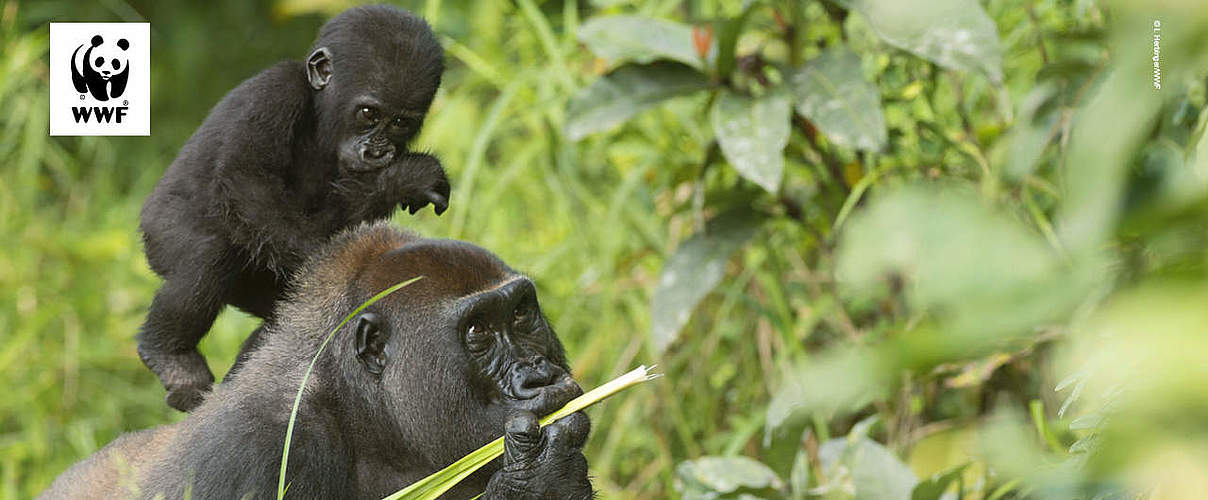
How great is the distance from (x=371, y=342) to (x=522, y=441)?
1.44ft

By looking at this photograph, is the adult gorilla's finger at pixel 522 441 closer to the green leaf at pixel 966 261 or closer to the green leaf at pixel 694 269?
the green leaf at pixel 966 261

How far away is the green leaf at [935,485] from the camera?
2.58 metres

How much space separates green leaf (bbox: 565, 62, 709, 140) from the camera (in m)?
3.29

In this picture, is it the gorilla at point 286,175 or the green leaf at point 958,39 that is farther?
the green leaf at point 958,39

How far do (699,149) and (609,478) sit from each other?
1.25 metres

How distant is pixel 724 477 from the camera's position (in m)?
2.97

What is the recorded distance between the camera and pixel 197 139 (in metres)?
2.37

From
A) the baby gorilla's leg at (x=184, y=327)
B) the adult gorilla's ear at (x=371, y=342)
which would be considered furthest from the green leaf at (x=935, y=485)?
the baby gorilla's leg at (x=184, y=327)

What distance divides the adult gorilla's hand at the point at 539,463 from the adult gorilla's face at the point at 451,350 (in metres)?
0.10

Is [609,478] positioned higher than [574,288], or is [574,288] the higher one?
[574,288]

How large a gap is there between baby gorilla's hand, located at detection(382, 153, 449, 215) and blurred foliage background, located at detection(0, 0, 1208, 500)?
0.80 m

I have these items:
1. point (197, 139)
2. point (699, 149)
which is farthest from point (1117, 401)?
point (699, 149)

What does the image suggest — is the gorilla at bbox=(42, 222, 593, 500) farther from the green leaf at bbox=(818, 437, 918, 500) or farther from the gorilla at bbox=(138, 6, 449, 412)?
the green leaf at bbox=(818, 437, 918, 500)

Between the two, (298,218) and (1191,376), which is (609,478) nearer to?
(298,218)
